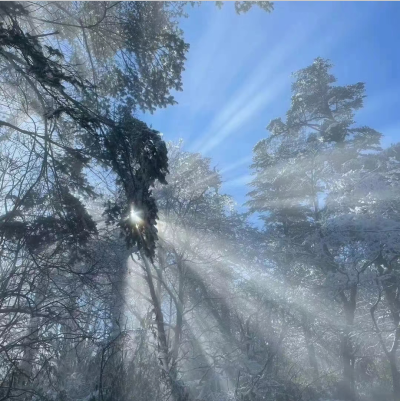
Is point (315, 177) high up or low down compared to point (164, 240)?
up

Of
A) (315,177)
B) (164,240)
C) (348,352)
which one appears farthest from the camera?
(315,177)

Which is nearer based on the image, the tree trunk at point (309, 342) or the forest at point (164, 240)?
the forest at point (164, 240)

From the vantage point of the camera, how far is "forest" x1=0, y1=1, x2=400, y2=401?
18.7ft

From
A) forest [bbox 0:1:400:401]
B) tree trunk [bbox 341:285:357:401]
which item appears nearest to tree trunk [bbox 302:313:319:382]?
forest [bbox 0:1:400:401]

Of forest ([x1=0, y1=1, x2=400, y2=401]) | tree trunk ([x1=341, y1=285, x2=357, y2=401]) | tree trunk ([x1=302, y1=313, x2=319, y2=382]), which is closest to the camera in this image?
forest ([x1=0, y1=1, x2=400, y2=401])

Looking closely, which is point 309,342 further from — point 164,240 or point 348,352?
point 164,240

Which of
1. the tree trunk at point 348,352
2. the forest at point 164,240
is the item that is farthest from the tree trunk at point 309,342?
the tree trunk at point 348,352

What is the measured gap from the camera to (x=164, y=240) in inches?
489

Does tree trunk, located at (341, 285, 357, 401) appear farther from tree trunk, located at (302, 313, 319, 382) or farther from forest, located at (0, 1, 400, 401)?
tree trunk, located at (302, 313, 319, 382)

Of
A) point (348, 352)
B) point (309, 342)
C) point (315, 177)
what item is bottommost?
point (348, 352)

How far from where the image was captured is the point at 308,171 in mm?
16656

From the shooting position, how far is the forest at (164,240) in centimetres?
569

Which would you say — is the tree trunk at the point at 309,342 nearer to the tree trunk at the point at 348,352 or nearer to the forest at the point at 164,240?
the forest at the point at 164,240

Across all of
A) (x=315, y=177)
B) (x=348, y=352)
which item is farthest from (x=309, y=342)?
(x=315, y=177)
